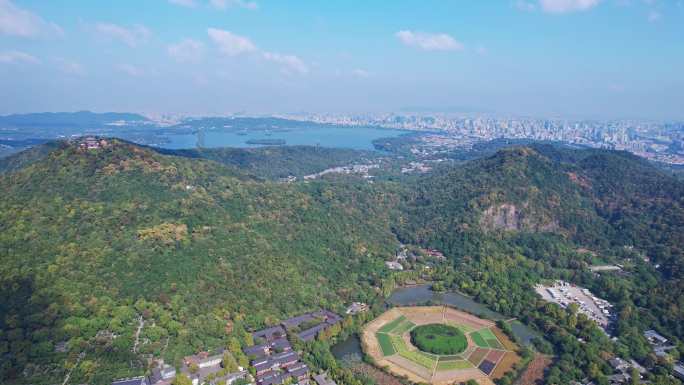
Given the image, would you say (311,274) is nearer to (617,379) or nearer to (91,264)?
(91,264)

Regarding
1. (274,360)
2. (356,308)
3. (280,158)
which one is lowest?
(356,308)

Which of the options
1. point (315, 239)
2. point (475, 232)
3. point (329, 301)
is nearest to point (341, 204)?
point (315, 239)

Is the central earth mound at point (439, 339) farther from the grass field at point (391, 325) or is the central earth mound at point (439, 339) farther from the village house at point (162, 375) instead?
the village house at point (162, 375)

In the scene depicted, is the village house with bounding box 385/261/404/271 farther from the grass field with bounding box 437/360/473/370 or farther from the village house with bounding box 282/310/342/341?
the grass field with bounding box 437/360/473/370

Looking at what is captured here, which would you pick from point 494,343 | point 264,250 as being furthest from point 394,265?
point 494,343

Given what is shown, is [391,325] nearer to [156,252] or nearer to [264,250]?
[264,250]

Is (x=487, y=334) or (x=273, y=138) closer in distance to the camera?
(x=487, y=334)

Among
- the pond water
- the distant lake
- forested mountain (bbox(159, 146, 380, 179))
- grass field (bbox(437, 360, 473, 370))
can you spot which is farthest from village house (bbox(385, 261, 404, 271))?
the distant lake
